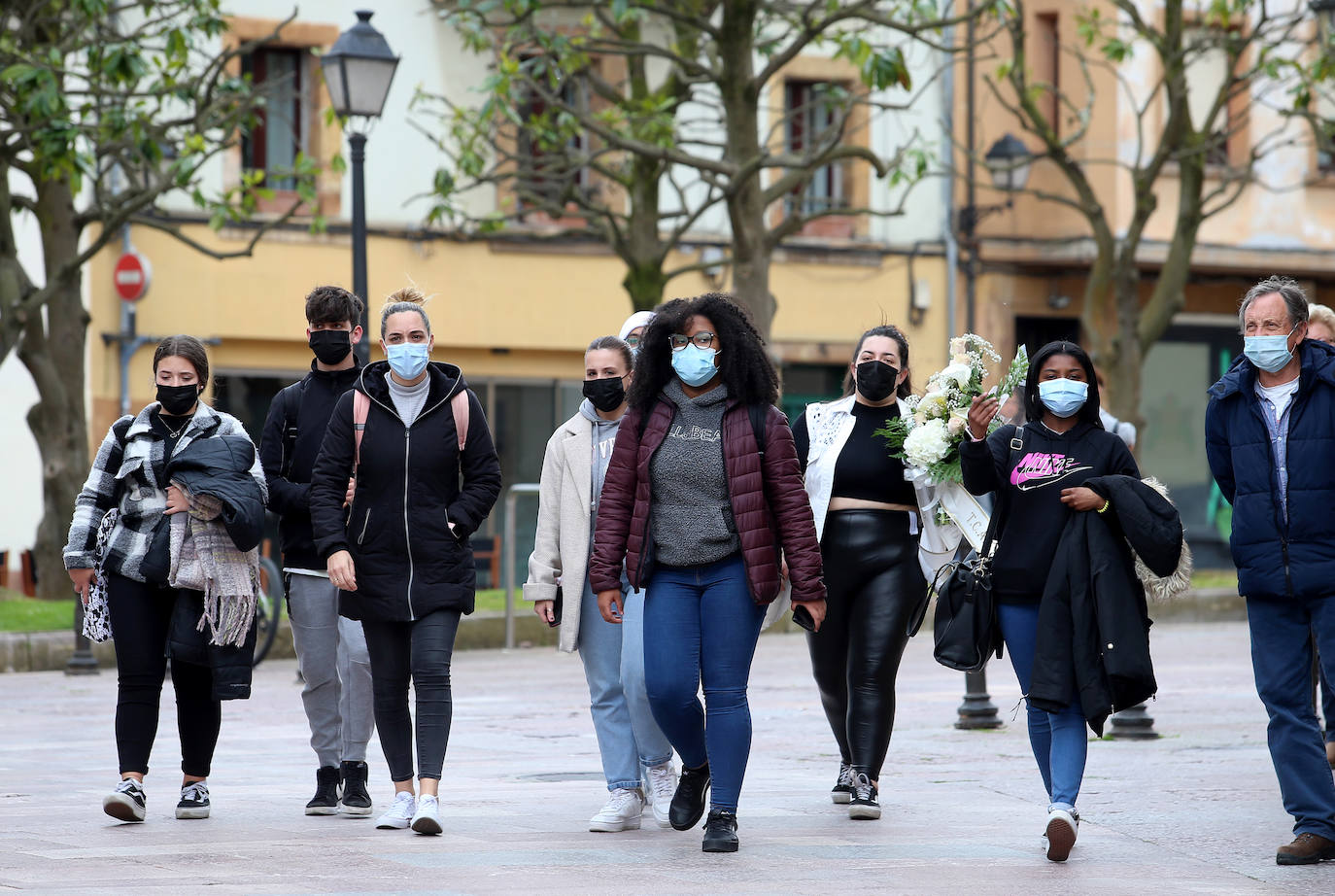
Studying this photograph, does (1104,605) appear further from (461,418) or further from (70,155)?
(70,155)

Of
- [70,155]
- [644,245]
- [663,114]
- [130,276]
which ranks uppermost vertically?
[663,114]

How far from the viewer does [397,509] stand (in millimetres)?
8016

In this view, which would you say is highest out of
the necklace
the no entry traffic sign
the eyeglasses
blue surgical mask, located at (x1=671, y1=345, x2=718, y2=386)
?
the no entry traffic sign

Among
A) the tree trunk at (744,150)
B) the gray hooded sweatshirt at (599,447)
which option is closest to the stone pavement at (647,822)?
the gray hooded sweatshirt at (599,447)

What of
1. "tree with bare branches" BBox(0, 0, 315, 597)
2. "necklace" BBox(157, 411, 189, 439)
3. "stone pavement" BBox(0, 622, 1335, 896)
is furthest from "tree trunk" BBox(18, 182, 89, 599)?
"necklace" BBox(157, 411, 189, 439)

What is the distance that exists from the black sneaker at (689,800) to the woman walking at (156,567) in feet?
5.71

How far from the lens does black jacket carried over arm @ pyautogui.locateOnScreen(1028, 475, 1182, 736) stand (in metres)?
7.46

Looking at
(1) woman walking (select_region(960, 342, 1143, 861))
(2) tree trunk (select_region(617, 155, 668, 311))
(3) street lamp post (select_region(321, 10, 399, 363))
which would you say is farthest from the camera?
(2) tree trunk (select_region(617, 155, 668, 311))

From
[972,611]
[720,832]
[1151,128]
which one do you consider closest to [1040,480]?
[972,611]

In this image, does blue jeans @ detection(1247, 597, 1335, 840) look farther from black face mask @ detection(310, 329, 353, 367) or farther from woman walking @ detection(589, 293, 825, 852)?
black face mask @ detection(310, 329, 353, 367)

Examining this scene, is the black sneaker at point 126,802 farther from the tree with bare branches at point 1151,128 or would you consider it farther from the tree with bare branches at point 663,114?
the tree with bare branches at point 1151,128

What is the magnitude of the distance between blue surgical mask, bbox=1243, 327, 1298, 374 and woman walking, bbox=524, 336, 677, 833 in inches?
92.2

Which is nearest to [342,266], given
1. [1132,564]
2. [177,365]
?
[177,365]

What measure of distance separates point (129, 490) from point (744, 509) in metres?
2.59
